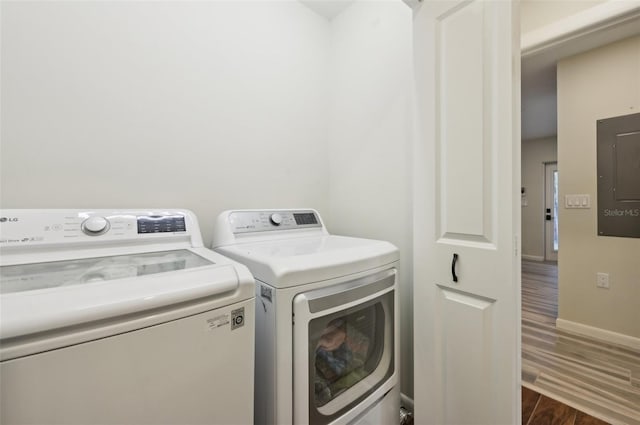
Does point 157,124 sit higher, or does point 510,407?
point 157,124

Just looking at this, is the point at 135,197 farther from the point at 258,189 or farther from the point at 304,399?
the point at 304,399

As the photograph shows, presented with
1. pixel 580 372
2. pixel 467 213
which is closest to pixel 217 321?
pixel 467 213

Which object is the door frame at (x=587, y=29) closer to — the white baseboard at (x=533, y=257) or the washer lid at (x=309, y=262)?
the washer lid at (x=309, y=262)

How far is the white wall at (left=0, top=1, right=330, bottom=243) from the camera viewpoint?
1.04 meters

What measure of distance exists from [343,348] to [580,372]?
73.1 inches

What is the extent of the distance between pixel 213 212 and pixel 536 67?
133 inches

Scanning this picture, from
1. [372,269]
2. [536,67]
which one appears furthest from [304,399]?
[536,67]

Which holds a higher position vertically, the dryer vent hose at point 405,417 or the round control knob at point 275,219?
the round control knob at point 275,219

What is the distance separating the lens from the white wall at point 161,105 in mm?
1035

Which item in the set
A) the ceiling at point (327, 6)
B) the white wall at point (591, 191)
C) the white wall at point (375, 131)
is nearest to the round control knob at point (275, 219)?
the white wall at point (375, 131)

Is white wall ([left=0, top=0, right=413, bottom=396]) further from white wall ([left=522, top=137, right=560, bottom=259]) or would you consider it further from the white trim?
white wall ([left=522, top=137, right=560, bottom=259])

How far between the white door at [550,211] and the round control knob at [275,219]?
20.5 ft

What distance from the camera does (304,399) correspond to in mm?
866

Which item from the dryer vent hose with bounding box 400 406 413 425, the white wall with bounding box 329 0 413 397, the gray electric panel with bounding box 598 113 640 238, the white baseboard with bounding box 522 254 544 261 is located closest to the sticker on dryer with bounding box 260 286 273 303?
the white wall with bounding box 329 0 413 397
